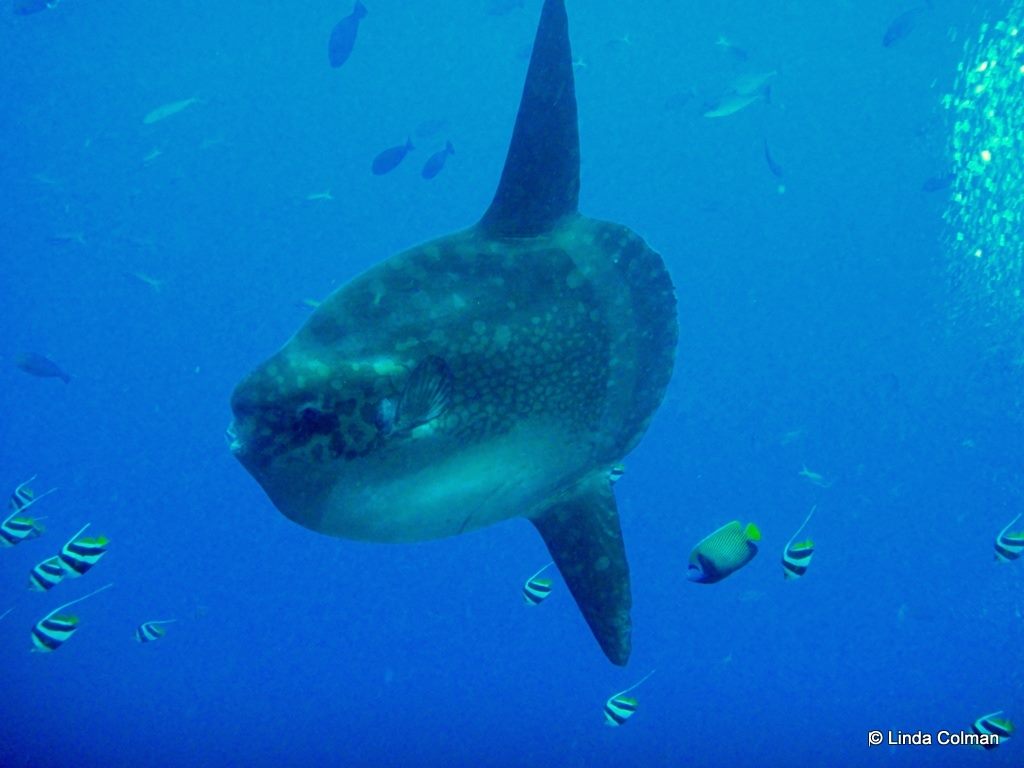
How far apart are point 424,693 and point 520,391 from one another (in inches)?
734

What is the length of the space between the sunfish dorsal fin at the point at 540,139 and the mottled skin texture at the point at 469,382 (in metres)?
0.09

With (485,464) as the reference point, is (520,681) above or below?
above

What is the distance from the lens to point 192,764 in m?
16.7

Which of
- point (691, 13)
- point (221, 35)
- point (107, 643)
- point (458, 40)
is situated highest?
point (458, 40)

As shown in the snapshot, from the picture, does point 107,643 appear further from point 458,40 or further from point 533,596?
point 458,40

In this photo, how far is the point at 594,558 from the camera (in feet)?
8.91

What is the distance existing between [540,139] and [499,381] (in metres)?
0.88

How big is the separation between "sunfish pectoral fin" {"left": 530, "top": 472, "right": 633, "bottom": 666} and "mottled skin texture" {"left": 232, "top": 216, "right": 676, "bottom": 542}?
0.29 ft

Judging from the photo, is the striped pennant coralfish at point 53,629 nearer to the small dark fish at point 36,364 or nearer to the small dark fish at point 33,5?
the small dark fish at point 36,364

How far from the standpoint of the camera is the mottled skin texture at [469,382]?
1835 millimetres

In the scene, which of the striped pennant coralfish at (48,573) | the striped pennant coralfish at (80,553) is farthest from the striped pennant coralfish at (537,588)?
the striped pennant coralfish at (48,573)

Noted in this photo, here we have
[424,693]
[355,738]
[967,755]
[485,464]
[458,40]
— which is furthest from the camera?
[458,40]

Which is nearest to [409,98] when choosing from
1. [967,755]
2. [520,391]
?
[967,755]

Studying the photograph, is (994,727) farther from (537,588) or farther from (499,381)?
(499,381)
